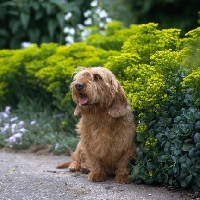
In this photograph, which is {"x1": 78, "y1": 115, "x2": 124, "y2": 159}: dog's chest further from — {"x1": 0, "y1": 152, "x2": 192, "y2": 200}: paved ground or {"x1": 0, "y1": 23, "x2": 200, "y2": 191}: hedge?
{"x1": 0, "y1": 152, "x2": 192, "y2": 200}: paved ground

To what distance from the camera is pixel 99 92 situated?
589 centimetres

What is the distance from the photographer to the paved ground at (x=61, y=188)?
5465 mm

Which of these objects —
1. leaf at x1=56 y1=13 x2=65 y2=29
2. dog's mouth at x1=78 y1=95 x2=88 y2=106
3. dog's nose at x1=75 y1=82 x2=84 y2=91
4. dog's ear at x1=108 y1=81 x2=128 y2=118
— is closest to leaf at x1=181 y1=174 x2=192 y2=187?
dog's ear at x1=108 y1=81 x2=128 y2=118

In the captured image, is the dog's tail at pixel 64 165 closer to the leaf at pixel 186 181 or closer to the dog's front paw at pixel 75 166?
the dog's front paw at pixel 75 166

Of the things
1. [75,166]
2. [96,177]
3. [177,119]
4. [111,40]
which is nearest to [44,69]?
[111,40]

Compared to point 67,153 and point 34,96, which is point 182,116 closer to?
point 67,153

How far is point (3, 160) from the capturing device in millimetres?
7359

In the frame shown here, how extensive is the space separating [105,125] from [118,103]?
269 millimetres

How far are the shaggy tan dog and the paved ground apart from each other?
7.9 inches

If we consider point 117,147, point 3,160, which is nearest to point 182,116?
point 117,147

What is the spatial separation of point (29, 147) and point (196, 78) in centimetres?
386

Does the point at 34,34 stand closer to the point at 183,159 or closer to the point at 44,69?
the point at 44,69

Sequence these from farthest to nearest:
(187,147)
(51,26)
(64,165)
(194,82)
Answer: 1. (51,26)
2. (64,165)
3. (187,147)
4. (194,82)

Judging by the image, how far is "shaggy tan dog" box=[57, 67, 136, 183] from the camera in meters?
5.91
